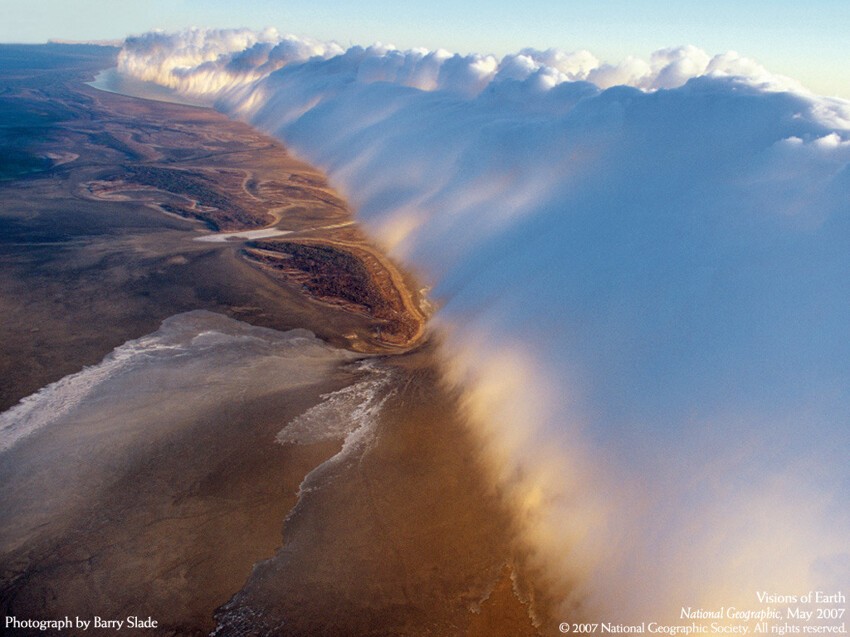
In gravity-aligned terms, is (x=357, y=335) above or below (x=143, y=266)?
below

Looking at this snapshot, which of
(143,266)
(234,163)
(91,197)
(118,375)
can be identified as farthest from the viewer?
(234,163)

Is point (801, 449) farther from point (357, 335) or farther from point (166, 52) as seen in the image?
point (166, 52)

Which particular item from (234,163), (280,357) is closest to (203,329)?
(280,357)

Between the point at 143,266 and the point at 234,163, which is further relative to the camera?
the point at 234,163

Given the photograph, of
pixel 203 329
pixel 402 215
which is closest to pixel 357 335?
pixel 203 329

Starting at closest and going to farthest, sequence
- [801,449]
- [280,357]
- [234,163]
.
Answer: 1. [801,449]
2. [280,357]
3. [234,163]

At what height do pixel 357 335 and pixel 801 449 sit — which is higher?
pixel 801 449

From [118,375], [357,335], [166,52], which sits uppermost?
[166,52]

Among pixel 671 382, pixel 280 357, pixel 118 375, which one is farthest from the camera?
pixel 280 357

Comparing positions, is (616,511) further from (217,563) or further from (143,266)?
(143,266)
